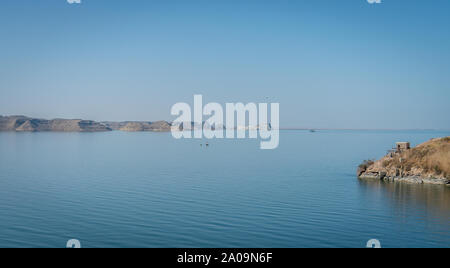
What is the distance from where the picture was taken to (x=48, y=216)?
3609 cm

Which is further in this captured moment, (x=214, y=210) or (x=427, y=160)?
(x=427, y=160)

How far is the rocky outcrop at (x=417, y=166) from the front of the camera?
2297 inches

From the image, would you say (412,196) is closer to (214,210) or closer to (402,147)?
(402,147)

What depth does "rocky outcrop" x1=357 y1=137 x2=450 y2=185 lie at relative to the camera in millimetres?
58344

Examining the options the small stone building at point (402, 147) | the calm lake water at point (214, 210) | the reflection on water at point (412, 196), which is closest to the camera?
the calm lake water at point (214, 210)

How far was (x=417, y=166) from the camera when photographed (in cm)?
6138

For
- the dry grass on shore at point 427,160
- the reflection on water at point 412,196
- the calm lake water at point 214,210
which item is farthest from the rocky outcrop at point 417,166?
the calm lake water at point 214,210

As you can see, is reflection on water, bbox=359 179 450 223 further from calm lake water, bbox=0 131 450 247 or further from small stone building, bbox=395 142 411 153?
small stone building, bbox=395 142 411 153

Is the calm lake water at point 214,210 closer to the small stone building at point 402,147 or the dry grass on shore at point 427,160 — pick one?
the dry grass on shore at point 427,160

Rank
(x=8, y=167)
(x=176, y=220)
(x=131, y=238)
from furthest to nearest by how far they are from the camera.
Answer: (x=8, y=167), (x=176, y=220), (x=131, y=238)

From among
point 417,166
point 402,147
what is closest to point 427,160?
point 417,166
